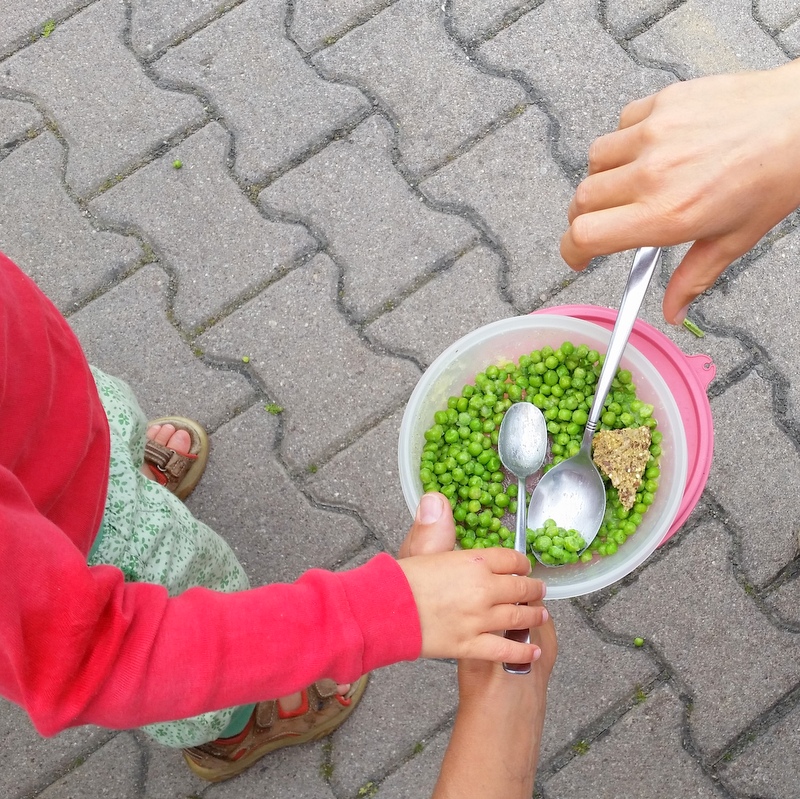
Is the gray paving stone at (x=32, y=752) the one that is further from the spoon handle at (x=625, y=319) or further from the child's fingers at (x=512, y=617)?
the spoon handle at (x=625, y=319)

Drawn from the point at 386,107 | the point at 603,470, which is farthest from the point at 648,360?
the point at 386,107

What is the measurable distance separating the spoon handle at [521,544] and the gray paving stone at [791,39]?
4.88 ft

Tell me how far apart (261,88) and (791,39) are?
1.46 m

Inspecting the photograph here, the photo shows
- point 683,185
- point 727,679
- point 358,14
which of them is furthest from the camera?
point 358,14

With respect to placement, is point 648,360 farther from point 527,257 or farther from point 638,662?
point 638,662

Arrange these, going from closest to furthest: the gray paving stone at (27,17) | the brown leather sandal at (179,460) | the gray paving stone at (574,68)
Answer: the brown leather sandal at (179,460) → the gray paving stone at (574,68) → the gray paving stone at (27,17)

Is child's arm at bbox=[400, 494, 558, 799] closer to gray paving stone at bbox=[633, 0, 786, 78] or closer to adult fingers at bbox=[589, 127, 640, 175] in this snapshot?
adult fingers at bbox=[589, 127, 640, 175]

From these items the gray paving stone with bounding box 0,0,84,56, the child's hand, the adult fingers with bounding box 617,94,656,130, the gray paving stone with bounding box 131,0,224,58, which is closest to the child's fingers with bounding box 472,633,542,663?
the child's hand

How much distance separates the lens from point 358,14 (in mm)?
2375

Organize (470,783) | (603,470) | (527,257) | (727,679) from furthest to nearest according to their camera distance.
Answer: (527,257) → (727,679) → (603,470) → (470,783)

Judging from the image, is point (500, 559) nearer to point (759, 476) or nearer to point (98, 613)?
point (98, 613)

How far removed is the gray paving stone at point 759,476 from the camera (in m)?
2.04

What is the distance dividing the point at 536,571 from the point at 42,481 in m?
0.97

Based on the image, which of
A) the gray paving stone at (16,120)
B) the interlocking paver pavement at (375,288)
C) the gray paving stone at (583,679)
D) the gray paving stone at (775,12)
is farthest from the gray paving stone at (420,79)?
the gray paving stone at (583,679)
